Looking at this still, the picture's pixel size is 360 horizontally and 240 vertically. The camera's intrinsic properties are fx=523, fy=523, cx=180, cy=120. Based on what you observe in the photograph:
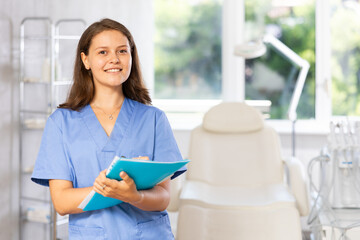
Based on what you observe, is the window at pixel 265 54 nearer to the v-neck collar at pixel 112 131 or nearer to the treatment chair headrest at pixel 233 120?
the treatment chair headrest at pixel 233 120

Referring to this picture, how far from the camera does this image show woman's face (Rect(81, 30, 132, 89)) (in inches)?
53.9

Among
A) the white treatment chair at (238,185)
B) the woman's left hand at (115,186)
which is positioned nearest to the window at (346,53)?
the white treatment chair at (238,185)

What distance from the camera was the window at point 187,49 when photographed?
377 centimetres

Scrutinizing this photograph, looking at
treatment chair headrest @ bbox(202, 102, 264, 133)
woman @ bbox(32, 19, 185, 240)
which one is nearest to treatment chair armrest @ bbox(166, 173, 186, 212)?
treatment chair headrest @ bbox(202, 102, 264, 133)

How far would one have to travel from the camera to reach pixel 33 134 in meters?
3.20

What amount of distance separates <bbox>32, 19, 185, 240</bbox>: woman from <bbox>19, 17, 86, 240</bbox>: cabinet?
1569 millimetres

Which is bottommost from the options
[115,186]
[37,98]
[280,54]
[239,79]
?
[115,186]

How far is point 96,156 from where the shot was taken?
1.37m

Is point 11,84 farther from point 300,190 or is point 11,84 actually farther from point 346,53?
point 346,53

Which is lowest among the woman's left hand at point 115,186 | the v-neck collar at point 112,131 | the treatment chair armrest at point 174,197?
the treatment chair armrest at point 174,197

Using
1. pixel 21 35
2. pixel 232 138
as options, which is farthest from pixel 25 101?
pixel 232 138

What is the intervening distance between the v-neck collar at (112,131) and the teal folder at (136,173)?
15 cm

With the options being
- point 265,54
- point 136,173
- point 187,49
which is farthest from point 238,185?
point 136,173

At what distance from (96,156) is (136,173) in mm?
213
